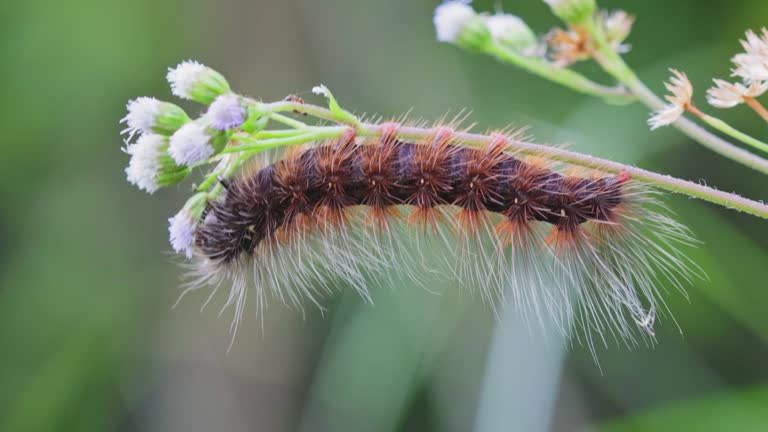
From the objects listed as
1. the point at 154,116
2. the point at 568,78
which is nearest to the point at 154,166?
the point at 154,116

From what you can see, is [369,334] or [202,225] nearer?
[202,225]

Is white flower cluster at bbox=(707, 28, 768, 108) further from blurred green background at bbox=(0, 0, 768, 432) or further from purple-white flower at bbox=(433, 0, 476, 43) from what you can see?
blurred green background at bbox=(0, 0, 768, 432)

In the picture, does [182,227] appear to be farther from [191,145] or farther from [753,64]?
[753,64]

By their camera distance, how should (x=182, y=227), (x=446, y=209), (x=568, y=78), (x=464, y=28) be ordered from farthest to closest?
(x=446, y=209), (x=464, y=28), (x=568, y=78), (x=182, y=227)

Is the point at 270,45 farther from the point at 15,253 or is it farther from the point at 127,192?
the point at 15,253

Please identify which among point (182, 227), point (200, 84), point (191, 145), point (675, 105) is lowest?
point (182, 227)

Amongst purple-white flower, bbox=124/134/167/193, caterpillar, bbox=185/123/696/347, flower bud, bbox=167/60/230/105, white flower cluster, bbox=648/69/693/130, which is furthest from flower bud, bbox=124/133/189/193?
white flower cluster, bbox=648/69/693/130

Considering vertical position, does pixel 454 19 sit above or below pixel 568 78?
above

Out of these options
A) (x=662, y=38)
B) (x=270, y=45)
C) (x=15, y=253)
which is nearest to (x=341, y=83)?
(x=270, y=45)
